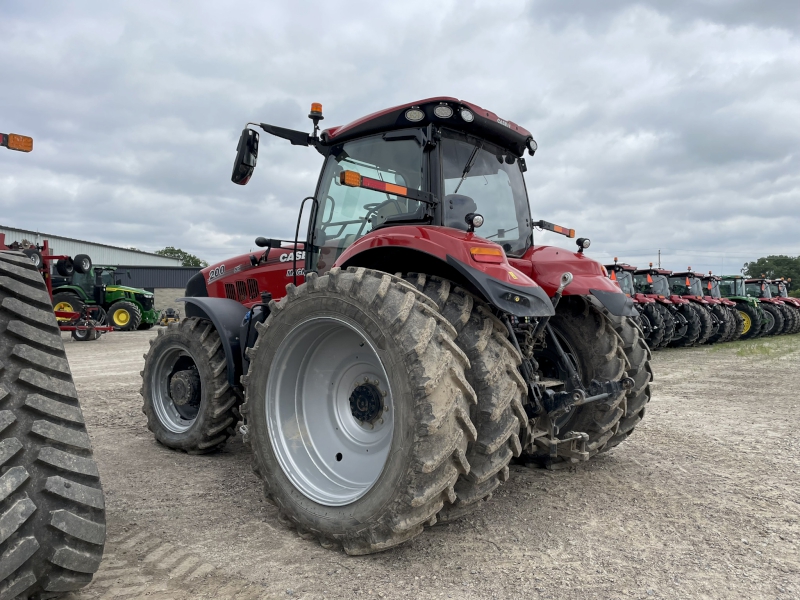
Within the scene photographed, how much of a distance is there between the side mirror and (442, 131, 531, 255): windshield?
4.30 feet

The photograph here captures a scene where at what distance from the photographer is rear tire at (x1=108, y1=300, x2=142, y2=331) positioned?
1944 cm

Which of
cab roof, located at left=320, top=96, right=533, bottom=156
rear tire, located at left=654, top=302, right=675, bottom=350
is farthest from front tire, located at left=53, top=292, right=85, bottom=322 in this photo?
rear tire, located at left=654, top=302, right=675, bottom=350

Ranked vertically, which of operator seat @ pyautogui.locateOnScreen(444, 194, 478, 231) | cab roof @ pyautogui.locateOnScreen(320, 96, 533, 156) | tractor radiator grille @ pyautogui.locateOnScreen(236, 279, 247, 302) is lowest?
tractor radiator grille @ pyautogui.locateOnScreen(236, 279, 247, 302)

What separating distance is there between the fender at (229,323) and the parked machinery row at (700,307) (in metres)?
7.90

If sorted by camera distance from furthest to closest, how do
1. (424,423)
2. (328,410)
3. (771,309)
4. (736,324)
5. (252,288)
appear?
(771,309) < (736,324) < (252,288) < (328,410) < (424,423)

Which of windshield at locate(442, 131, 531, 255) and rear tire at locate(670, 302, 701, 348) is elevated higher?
windshield at locate(442, 131, 531, 255)

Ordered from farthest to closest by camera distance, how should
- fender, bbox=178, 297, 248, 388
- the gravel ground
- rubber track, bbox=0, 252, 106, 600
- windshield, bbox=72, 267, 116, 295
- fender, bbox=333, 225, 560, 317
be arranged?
windshield, bbox=72, 267, 116, 295 < fender, bbox=178, 297, 248, 388 < fender, bbox=333, 225, 560, 317 < the gravel ground < rubber track, bbox=0, 252, 106, 600

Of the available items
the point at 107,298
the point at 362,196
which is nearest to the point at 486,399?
the point at 362,196

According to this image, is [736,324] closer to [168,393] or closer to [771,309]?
[771,309]

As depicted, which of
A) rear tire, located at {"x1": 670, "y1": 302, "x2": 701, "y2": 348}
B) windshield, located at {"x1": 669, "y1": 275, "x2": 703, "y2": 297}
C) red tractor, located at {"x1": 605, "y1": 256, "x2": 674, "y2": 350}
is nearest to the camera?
red tractor, located at {"x1": 605, "y1": 256, "x2": 674, "y2": 350}

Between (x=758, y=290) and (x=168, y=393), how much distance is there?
2262 centimetres

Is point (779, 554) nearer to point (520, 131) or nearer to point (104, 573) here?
point (520, 131)

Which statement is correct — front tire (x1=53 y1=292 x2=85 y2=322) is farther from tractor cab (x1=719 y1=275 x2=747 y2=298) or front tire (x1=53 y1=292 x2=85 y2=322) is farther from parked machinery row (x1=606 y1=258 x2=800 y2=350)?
tractor cab (x1=719 y1=275 x2=747 y2=298)

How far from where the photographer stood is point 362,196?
3.87m
